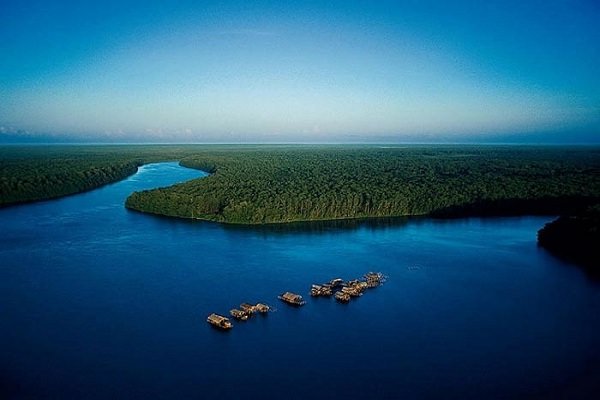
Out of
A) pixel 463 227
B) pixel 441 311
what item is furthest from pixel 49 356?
pixel 463 227

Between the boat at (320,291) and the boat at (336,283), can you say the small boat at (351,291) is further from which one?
the boat at (336,283)

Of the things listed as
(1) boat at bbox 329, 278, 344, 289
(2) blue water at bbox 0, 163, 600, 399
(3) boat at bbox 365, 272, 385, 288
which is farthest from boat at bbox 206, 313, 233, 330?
(3) boat at bbox 365, 272, 385, 288

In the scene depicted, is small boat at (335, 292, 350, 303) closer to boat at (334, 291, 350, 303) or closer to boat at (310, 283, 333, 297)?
boat at (334, 291, 350, 303)

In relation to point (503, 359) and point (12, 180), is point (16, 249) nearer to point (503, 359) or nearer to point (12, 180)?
point (12, 180)

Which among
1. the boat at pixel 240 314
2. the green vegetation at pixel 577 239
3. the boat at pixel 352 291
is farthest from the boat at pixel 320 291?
the green vegetation at pixel 577 239

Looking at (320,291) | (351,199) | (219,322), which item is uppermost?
(351,199)

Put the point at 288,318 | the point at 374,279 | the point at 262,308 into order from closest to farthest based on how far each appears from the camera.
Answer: the point at 288,318 < the point at 262,308 < the point at 374,279

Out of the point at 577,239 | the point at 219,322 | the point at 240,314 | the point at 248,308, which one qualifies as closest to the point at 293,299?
the point at 248,308

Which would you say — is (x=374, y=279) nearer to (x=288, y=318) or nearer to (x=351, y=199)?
(x=288, y=318)
